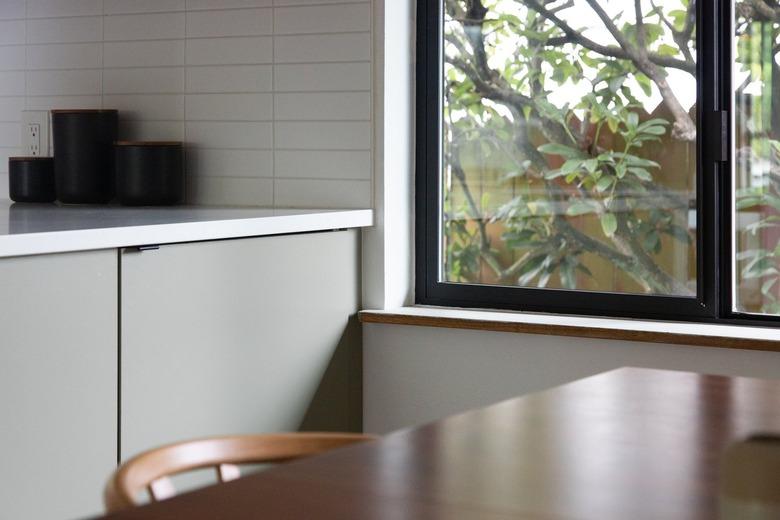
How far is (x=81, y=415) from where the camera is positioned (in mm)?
2334

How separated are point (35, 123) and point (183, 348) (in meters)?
1.42

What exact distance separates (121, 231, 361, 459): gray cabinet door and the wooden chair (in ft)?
4.01

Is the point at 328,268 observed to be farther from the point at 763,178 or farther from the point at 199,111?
the point at 763,178

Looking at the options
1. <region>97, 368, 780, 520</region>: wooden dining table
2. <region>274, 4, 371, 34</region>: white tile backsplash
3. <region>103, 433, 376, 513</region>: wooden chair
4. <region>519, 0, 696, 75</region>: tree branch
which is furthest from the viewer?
<region>274, 4, 371, 34</region>: white tile backsplash

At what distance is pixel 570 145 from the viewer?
3.22m

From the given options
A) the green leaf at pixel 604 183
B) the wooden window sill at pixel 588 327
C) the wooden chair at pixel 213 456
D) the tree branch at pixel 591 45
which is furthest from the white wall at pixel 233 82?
the wooden chair at pixel 213 456

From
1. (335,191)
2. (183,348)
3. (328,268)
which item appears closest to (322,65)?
(335,191)

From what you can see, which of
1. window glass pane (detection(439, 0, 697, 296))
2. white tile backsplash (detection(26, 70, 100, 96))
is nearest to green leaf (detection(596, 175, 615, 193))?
window glass pane (detection(439, 0, 697, 296))

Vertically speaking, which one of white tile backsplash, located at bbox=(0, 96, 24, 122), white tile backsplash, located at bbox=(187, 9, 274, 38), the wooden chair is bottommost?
the wooden chair

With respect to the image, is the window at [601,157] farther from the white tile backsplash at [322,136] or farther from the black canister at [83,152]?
the black canister at [83,152]

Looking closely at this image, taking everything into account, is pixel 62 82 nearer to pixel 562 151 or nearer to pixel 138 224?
pixel 138 224

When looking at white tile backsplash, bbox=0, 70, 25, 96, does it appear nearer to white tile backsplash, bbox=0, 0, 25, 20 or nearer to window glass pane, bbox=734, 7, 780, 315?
white tile backsplash, bbox=0, 0, 25, 20

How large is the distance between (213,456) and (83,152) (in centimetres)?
237

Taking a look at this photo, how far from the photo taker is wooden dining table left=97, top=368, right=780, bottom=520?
0.88 m
